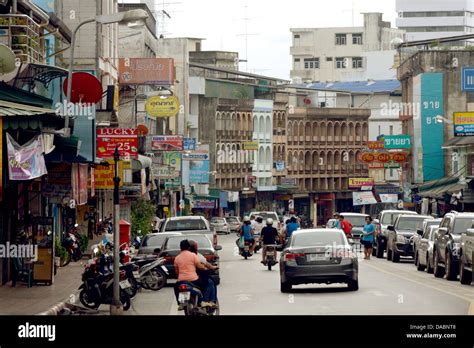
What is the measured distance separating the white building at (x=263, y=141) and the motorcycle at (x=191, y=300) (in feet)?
385

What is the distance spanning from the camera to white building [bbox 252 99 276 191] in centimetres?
13975

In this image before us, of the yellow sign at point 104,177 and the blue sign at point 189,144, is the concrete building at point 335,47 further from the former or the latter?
the yellow sign at point 104,177

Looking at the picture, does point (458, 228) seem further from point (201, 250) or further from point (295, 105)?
point (295, 105)

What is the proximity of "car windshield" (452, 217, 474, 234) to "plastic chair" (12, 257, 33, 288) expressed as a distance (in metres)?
10.9

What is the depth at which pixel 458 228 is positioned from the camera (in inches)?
1419

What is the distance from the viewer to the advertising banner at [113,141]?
44.1 metres

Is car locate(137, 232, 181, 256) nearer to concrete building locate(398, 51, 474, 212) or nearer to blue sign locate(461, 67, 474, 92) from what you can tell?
blue sign locate(461, 67, 474, 92)

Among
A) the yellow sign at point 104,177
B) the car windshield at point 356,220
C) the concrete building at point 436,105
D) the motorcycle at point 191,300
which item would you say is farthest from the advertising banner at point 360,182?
the motorcycle at point 191,300

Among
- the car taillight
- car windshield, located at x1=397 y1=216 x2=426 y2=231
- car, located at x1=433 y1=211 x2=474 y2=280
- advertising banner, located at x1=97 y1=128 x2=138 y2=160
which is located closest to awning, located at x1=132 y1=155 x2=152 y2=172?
car windshield, located at x1=397 y1=216 x2=426 y2=231

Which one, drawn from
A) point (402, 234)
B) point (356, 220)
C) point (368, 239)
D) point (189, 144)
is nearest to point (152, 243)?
point (402, 234)

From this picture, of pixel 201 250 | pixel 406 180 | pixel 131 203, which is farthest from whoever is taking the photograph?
pixel 406 180

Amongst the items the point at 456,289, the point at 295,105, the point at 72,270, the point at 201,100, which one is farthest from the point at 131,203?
the point at 295,105

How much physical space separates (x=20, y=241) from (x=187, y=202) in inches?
3156

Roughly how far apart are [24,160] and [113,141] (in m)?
17.0
